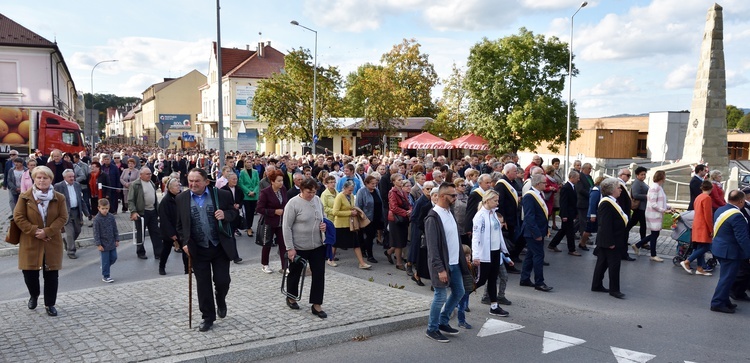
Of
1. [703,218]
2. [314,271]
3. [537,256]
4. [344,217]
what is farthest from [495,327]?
[703,218]

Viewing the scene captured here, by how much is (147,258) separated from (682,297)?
30.0ft

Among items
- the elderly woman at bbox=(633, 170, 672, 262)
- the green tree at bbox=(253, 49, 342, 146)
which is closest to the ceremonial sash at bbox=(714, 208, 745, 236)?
the elderly woman at bbox=(633, 170, 672, 262)

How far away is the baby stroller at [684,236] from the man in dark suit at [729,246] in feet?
8.56

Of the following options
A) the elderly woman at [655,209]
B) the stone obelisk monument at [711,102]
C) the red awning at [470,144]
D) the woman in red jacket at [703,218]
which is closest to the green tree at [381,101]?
the red awning at [470,144]

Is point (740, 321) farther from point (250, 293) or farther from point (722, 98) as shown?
point (722, 98)

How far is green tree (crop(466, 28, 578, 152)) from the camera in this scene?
32844mm

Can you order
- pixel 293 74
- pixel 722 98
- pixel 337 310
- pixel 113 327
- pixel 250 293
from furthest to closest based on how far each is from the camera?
pixel 293 74 < pixel 722 98 < pixel 250 293 < pixel 337 310 < pixel 113 327

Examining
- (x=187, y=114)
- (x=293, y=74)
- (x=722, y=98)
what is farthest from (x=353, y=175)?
(x=187, y=114)

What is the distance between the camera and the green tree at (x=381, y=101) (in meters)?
41.7

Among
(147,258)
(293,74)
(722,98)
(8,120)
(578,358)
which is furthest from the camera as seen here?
(293,74)

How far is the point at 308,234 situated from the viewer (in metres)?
6.53

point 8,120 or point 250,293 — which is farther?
point 8,120

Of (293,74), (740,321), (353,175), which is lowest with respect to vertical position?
(740,321)

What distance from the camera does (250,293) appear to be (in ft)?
25.0
